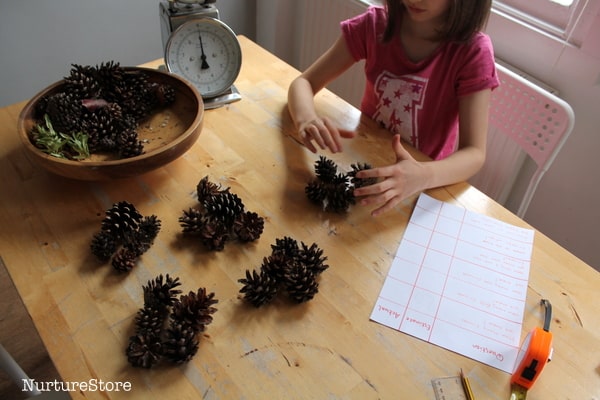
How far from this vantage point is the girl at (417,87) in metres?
0.88

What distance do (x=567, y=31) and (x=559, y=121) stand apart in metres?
0.37

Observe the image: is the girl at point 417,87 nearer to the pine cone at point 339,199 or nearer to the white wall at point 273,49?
the pine cone at point 339,199

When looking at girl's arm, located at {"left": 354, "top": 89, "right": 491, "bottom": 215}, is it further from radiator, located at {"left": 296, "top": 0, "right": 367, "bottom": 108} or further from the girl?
radiator, located at {"left": 296, "top": 0, "right": 367, "bottom": 108}

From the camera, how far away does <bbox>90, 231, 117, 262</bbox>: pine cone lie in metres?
0.71

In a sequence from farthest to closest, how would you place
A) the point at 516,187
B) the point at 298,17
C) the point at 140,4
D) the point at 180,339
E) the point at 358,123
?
the point at 298,17
the point at 140,4
the point at 516,187
the point at 358,123
the point at 180,339

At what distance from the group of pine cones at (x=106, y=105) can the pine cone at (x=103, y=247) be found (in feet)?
0.60

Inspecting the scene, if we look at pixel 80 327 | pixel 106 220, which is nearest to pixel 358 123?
pixel 106 220

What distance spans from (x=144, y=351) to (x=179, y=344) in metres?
0.05

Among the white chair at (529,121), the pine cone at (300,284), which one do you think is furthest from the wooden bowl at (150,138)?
the white chair at (529,121)

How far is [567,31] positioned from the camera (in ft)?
4.00

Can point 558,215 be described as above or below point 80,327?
below

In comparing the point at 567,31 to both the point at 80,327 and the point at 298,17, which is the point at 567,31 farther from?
the point at 80,327

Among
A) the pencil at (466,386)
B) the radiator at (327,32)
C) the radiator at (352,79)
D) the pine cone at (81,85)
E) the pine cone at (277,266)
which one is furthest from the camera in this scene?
the radiator at (327,32)

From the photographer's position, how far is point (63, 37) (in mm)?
1620
